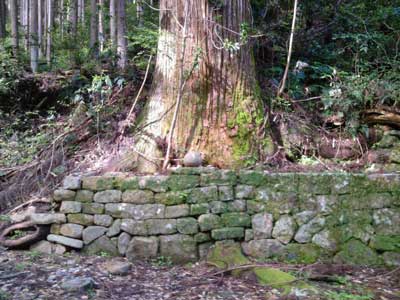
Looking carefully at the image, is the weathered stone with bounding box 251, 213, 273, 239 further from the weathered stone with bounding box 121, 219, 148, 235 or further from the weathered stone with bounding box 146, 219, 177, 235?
the weathered stone with bounding box 121, 219, 148, 235

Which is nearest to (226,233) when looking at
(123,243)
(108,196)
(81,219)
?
(123,243)

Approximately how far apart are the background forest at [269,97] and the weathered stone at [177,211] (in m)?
0.66

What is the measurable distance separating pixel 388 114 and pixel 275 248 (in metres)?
2.04

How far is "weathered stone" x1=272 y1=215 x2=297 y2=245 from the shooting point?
12.9 ft

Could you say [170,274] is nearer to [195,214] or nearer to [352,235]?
[195,214]

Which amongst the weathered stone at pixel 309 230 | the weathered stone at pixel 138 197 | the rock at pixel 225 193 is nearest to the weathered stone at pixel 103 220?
the weathered stone at pixel 138 197

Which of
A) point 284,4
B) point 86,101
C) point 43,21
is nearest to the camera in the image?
point 86,101

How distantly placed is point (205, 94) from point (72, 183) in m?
1.70

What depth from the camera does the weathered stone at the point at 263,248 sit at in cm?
391

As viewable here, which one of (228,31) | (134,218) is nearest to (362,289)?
(134,218)

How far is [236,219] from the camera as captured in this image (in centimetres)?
397

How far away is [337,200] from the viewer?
12.9 ft

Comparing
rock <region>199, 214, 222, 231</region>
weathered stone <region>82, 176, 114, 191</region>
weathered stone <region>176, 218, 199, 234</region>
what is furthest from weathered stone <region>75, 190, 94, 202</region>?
rock <region>199, 214, 222, 231</region>

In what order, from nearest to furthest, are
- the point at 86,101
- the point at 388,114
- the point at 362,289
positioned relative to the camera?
the point at 362,289 → the point at 388,114 → the point at 86,101
